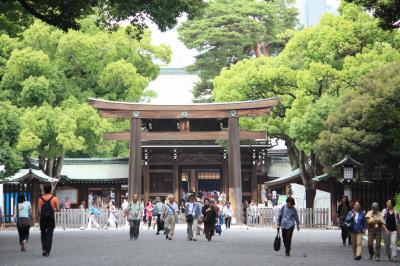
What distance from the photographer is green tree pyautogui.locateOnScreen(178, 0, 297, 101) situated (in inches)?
2744

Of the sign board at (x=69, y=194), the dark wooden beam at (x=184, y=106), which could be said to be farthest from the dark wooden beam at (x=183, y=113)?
the sign board at (x=69, y=194)

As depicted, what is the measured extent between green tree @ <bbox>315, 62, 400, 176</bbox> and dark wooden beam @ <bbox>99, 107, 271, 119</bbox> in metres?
7.75

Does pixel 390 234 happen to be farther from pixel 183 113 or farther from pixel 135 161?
pixel 183 113

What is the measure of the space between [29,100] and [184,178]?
17711 millimetres

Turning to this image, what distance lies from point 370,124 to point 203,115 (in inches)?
578

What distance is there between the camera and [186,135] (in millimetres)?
52875

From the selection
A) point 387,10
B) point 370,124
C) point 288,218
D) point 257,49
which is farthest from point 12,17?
point 257,49

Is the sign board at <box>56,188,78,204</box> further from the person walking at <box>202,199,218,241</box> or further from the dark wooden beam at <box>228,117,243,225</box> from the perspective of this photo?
the person walking at <box>202,199,218,241</box>

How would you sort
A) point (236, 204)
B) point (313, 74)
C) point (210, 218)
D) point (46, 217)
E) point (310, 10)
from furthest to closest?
1. point (310, 10)
2. point (236, 204)
3. point (313, 74)
4. point (210, 218)
5. point (46, 217)

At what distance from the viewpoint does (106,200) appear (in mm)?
60719

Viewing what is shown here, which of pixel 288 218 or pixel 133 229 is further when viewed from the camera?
pixel 133 229

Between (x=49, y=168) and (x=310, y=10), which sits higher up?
(x=310, y=10)

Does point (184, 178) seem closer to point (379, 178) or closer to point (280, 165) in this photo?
point (280, 165)

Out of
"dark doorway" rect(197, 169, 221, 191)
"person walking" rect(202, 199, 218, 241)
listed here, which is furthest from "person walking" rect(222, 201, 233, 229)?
"dark doorway" rect(197, 169, 221, 191)
